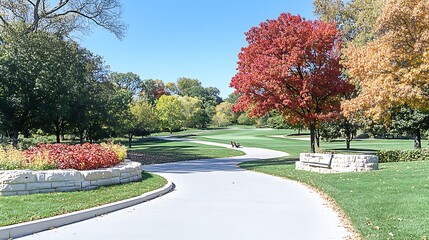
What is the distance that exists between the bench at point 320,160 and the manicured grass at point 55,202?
23.0ft

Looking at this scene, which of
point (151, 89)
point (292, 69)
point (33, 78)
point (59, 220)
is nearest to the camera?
point (59, 220)

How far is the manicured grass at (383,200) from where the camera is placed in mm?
5465

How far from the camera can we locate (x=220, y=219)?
22.1 ft

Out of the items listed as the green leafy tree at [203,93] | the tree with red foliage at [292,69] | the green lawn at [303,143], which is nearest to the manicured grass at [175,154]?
the green lawn at [303,143]

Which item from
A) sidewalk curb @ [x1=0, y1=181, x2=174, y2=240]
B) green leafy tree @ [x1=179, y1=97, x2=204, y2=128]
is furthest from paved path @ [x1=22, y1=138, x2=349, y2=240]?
green leafy tree @ [x1=179, y1=97, x2=204, y2=128]

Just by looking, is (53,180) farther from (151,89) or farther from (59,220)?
(151,89)

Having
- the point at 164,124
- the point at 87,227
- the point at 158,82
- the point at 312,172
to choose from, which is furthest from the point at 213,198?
the point at 158,82

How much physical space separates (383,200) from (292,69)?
11.5 meters

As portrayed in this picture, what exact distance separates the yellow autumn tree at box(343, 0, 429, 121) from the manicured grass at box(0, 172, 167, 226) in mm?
9678

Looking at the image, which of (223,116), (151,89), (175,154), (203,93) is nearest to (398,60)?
(175,154)

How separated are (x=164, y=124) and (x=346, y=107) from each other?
54.7 metres

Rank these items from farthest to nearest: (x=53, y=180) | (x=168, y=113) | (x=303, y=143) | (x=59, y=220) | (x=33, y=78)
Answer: (x=168, y=113)
(x=303, y=143)
(x=33, y=78)
(x=53, y=180)
(x=59, y=220)

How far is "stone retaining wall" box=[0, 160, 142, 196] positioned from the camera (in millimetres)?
7965

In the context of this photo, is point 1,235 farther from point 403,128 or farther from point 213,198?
point 403,128
